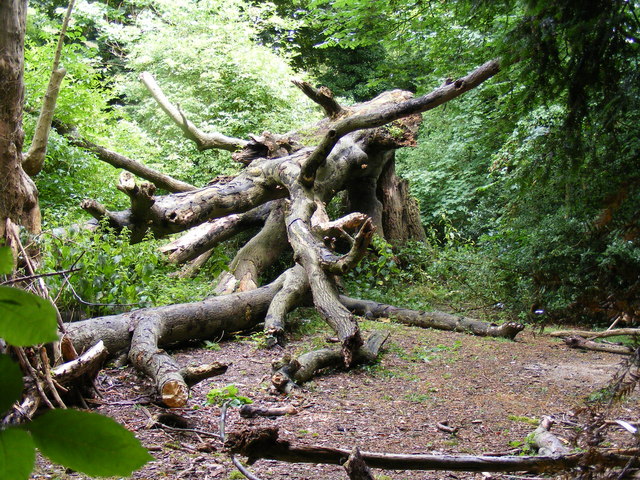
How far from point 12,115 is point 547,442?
370 cm

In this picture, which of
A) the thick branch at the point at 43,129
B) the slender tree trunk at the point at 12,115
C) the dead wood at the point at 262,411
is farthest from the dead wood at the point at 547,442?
the thick branch at the point at 43,129

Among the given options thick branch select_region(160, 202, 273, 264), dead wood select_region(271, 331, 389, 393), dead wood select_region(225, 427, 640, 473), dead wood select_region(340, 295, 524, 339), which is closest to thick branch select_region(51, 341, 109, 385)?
dead wood select_region(271, 331, 389, 393)

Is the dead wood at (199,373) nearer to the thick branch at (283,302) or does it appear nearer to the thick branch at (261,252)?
the thick branch at (283,302)

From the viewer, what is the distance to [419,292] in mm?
8680

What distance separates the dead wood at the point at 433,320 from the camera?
6.64 m

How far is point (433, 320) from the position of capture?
7.05m

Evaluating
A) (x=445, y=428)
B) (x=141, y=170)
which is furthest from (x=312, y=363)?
(x=141, y=170)

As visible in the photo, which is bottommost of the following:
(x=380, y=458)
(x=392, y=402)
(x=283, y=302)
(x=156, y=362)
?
(x=392, y=402)

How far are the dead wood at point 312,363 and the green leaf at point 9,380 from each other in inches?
158

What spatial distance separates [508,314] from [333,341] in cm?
328

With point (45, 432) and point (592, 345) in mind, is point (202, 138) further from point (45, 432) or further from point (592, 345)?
point (45, 432)

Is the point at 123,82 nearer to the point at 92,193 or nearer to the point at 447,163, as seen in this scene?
the point at 92,193

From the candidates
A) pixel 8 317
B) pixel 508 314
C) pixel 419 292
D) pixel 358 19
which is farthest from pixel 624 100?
pixel 419 292

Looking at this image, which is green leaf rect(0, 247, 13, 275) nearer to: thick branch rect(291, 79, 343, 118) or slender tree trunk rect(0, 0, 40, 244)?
slender tree trunk rect(0, 0, 40, 244)
